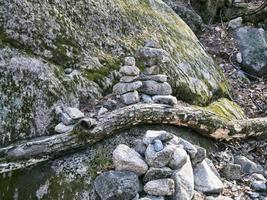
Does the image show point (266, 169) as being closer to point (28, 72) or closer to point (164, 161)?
point (164, 161)

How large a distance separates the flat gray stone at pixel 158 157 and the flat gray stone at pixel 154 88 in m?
1.16

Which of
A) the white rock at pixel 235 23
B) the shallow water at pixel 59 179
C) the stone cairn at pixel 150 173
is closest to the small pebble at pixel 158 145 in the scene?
the stone cairn at pixel 150 173

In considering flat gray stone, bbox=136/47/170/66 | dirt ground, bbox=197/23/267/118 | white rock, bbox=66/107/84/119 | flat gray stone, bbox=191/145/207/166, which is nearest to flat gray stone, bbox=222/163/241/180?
flat gray stone, bbox=191/145/207/166

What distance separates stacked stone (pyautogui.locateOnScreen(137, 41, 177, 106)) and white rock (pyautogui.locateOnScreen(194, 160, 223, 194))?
979mm

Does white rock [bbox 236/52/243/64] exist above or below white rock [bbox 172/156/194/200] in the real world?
above

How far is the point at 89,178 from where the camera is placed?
188 inches

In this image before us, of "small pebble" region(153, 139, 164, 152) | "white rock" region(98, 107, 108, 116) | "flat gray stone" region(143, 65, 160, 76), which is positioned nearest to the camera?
"small pebble" region(153, 139, 164, 152)

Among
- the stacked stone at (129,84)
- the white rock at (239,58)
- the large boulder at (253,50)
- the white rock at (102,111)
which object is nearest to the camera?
the white rock at (102,111)

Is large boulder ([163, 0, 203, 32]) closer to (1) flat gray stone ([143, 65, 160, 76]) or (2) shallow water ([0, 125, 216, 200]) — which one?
(1) flat gray stone ([143, 65, 160, 76])

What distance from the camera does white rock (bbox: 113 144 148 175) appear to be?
15.0 feet

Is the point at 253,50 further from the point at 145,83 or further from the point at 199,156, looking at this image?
the point at 199,156

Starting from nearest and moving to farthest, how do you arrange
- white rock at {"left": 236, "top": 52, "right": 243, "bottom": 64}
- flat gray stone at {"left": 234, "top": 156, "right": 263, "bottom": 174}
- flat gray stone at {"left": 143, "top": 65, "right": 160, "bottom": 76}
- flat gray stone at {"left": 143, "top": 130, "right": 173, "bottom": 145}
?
flat gray stone at {"left": 143, "top": 130, "right": 173, "bottom": 145} → flat gray stone at {"left": 143, "top": 65, "right": 160, "bottom": 76} → flat gray stone at {"left": 234, "top": 156, "right": 263, "bottom": 174} → white rock at {"left": 236, "top": 52, "right": 243, "bottom": 64}

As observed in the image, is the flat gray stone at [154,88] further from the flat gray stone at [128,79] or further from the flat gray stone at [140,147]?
the flat gray stone at [140,147]

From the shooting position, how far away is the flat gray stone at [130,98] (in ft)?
17.8
